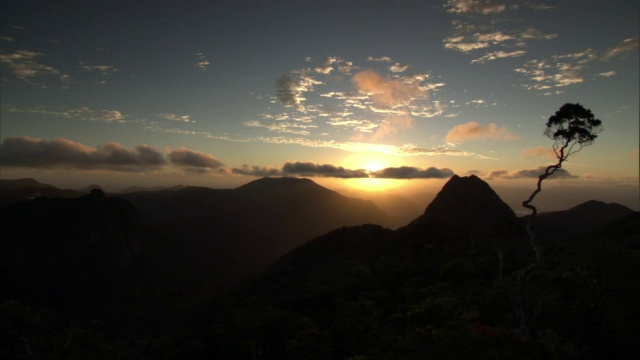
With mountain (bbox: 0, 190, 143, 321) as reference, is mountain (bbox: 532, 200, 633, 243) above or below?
above

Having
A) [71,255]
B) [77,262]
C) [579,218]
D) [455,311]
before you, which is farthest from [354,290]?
[579,218]

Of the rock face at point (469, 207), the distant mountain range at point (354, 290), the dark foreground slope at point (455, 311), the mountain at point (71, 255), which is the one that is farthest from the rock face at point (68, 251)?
the rock face at point (469, 207)

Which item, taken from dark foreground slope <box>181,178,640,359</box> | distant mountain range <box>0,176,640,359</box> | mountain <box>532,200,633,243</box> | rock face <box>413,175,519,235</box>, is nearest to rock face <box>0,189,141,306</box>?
distant mountain range <box>0,176,640,359</box>

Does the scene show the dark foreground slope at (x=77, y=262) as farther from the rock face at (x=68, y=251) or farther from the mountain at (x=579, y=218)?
the mountain at (x=579, y=218)

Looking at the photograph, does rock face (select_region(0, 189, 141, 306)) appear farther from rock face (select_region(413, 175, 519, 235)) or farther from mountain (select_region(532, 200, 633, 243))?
mountain (select_region(532, 200, 633, 243))

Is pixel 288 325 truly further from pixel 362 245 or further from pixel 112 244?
pixel 112 244

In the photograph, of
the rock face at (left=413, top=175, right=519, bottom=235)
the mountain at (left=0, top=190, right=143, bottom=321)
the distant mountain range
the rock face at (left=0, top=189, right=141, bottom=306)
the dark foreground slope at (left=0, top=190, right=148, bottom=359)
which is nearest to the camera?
the distant mountain range
